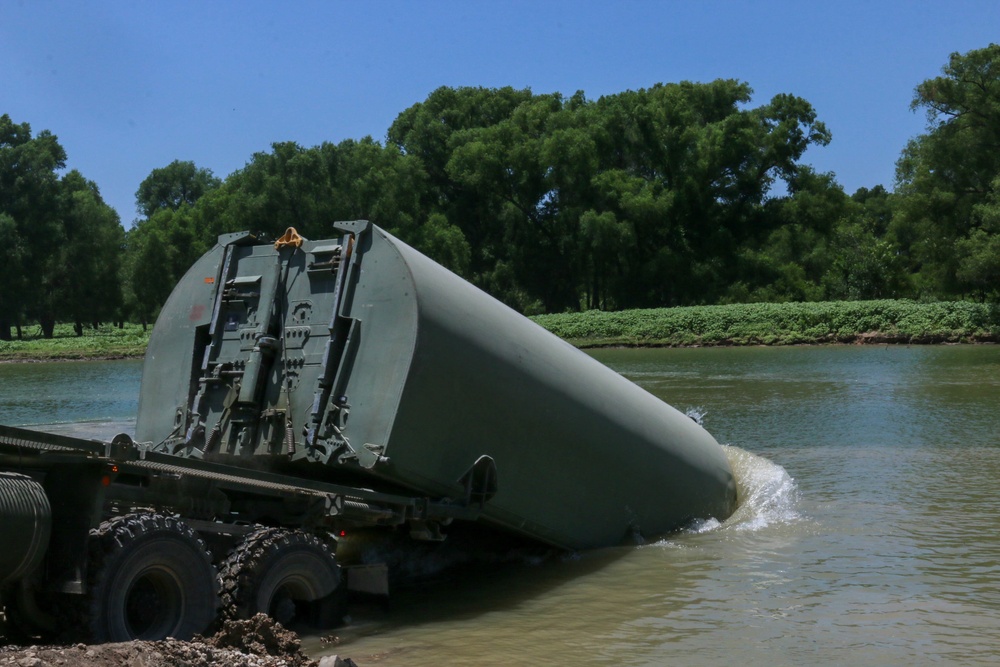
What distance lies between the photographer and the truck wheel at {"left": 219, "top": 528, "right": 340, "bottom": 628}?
7.06m

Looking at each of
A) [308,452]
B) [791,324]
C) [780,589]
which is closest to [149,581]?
[308,452]

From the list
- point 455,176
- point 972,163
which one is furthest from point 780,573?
point 455,176

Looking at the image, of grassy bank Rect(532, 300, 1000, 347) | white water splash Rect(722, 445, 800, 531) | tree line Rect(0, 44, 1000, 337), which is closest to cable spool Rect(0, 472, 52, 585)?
white water splash Rect(722, 445, 800, 531)

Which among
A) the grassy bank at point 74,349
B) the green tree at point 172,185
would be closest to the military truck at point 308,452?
the grassy bank at point 74,349

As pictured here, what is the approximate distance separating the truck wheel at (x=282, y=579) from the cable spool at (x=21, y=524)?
133cm

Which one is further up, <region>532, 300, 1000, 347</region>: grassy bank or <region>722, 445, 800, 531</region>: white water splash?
<region>532, 300, 1000, 347</region>: grassy bank

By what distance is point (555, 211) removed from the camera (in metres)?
80.9

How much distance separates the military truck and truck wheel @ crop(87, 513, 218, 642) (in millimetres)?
11

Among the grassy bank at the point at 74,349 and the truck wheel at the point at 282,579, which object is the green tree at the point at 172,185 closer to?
the grassy bank at the point at 74,349

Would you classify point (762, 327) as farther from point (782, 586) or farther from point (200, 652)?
point (200, 652)

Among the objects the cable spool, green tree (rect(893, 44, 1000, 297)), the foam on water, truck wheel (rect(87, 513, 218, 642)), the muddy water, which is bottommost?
the muddy water

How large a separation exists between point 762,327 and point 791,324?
4.27 ft

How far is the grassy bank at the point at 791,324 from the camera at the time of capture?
49.2m

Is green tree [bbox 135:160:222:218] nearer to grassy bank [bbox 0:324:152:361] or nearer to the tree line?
the tree line
